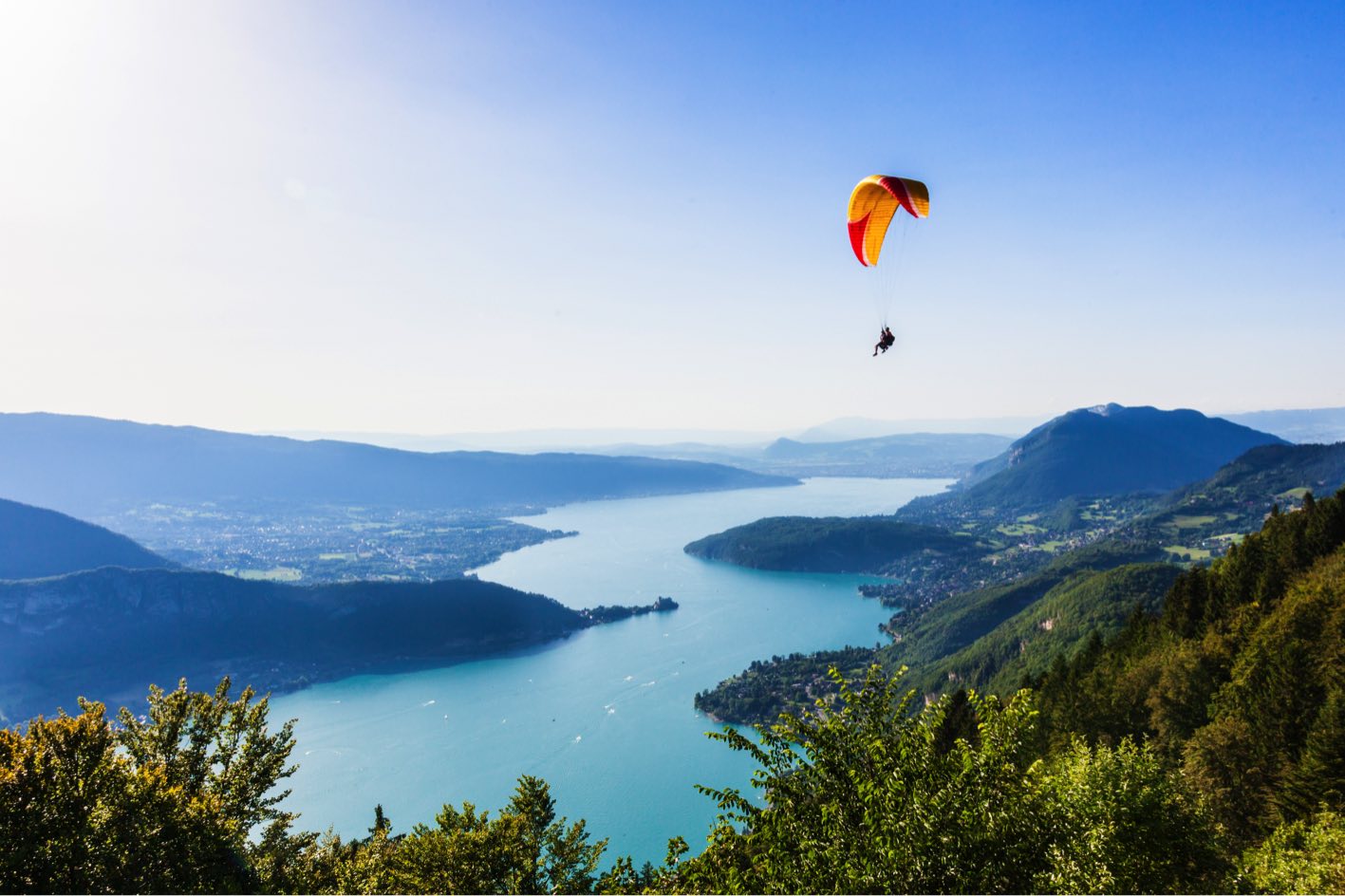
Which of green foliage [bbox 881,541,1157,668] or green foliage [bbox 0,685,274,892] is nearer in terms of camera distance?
green foliage [bbox 0,685,274,892]

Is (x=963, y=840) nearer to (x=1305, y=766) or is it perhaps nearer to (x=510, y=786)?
(x=1305, y=766)

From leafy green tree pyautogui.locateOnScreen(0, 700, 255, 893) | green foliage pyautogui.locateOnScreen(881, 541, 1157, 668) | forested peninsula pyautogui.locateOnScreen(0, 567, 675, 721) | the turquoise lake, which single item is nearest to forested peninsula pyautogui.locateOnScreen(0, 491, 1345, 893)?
leafy green tree pyautogui.locateOnScreen(0, 700, 255, 893)

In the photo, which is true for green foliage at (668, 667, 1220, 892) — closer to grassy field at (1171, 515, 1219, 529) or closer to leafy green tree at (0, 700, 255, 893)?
leafy green tree at (0, 700, 255, 893)

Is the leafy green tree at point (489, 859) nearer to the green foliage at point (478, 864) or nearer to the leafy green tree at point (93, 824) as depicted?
the green foliage at point (478, 864)

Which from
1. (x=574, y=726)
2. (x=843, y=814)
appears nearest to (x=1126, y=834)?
(x=843, y=814)

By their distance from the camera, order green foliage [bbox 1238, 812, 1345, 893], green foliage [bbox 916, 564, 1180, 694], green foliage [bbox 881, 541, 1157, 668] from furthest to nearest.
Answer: green foliage [bbox 881, 541, 1157, 668]
green foliage [bbox 916, 564, 1180, 694]
green foliage [bbox 1238, 812, 1345, 893]

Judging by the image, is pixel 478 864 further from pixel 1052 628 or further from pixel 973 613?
pixel 973 613
